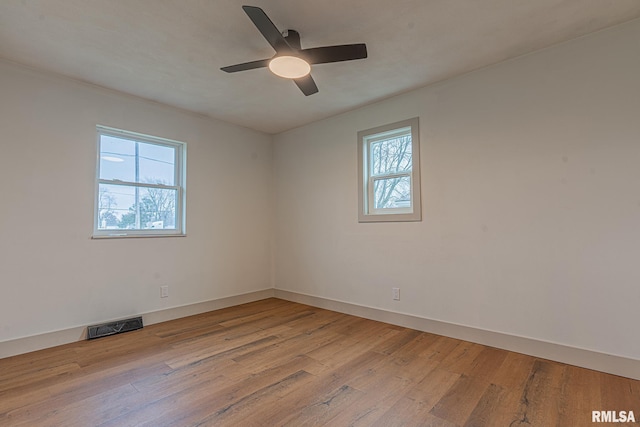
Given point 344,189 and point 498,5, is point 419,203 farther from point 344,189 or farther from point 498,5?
point 498,5

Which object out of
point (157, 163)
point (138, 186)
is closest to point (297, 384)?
point (138, 186)

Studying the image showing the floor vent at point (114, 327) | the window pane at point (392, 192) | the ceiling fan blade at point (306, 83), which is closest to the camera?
the ceiling fan blade at point (306, 83)

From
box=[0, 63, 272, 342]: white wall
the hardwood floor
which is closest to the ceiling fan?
box=[0, 63, 272, 342]: white wall

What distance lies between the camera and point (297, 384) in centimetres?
220

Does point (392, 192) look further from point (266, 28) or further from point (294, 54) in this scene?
point (266, 28)

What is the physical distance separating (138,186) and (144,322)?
159 cm

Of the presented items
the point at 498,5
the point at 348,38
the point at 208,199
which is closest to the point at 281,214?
the point at 208,199

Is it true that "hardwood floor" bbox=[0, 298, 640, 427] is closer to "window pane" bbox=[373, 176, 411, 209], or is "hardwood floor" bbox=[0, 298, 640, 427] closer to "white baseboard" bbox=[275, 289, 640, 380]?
"white baseboard" bbox=[275, 289, 640, 380]

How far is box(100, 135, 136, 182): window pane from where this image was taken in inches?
133

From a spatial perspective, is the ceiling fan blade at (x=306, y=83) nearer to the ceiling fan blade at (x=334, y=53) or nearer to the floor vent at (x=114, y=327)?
the ceiling fan blade at (x=334, y=53)

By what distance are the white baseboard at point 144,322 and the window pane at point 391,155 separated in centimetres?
262

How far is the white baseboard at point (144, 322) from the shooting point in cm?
274

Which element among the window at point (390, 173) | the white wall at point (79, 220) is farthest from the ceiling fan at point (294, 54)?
the white wall at point (79, 220)

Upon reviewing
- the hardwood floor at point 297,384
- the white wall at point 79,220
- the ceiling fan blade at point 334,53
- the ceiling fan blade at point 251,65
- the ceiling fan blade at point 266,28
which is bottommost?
the hardwood floor at point 297,384
